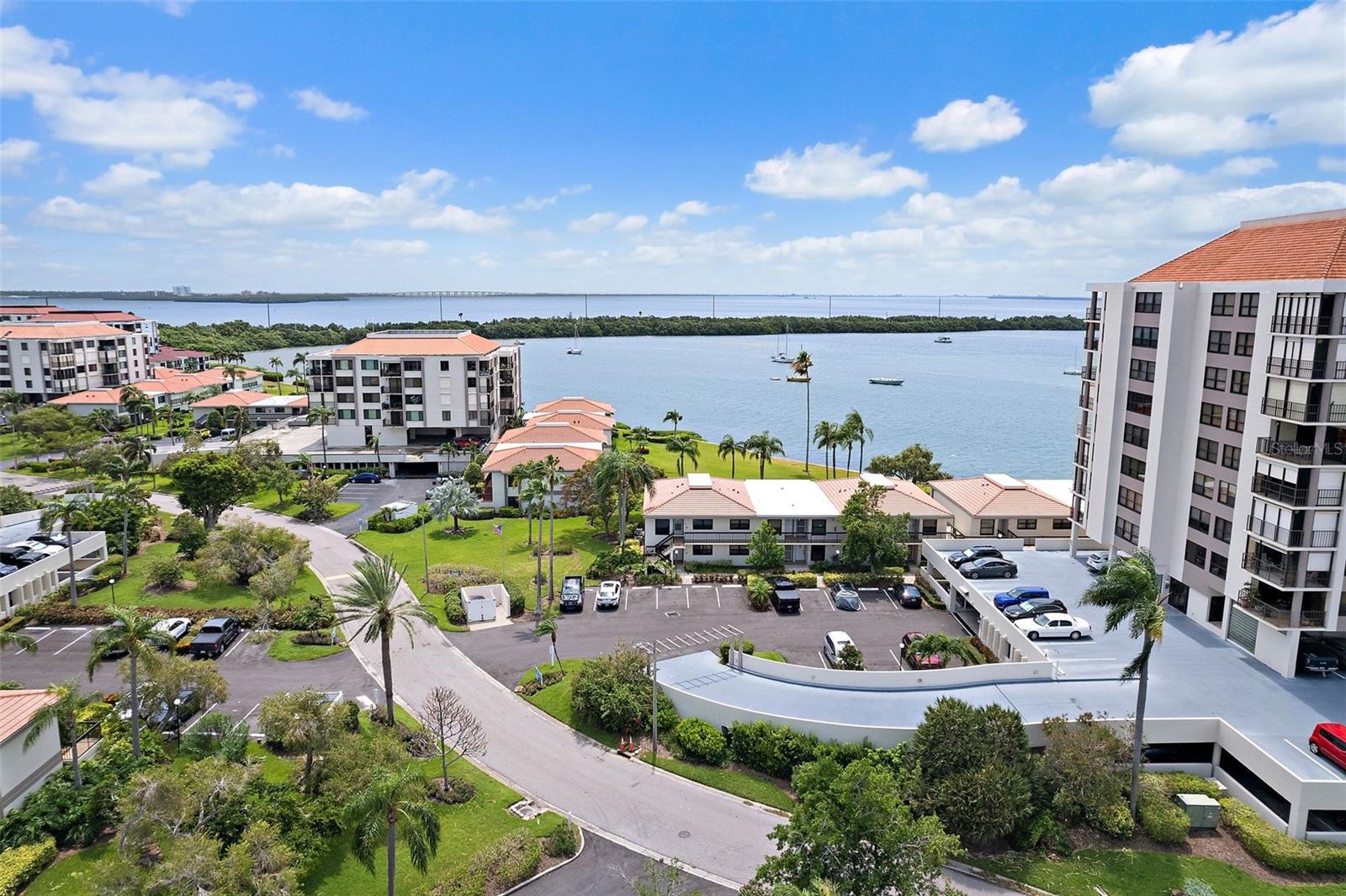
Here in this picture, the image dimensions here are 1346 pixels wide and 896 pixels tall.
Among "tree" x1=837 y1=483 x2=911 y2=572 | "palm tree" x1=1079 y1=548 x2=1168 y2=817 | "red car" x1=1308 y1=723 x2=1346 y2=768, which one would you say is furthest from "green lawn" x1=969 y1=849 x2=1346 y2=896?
"tree" x1=837 y1=483 x2=911 y2=572

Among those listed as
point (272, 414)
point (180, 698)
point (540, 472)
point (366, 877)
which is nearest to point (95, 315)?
point (272, 414)

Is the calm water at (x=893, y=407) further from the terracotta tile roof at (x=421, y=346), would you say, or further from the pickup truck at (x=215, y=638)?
the pickup truck at (x=215, y=638)

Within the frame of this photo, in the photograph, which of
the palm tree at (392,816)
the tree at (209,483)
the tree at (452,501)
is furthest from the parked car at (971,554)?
the tree at (209,483)

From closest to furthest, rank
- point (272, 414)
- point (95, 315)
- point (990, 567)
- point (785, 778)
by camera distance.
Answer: point (785, 778)
point (990, 567)
point (272, 414)
point (95, 315)

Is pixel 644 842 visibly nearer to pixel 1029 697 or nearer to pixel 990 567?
pixel 1029 697

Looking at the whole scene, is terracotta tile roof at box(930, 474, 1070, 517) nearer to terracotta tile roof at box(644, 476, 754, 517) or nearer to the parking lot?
the parking lot

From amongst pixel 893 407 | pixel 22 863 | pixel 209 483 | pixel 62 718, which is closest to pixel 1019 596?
pixel 22 863

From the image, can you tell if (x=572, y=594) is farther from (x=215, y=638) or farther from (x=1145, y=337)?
(x=1145, y=337)
